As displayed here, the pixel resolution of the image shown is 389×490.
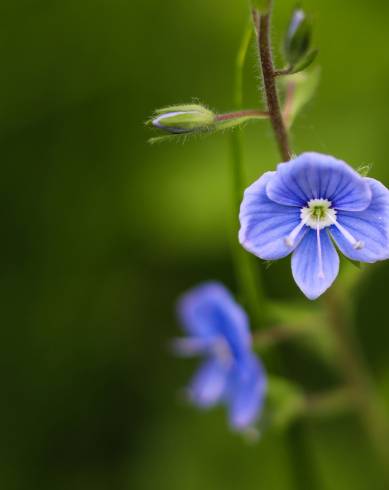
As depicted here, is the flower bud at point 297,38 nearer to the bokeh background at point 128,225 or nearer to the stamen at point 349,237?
the stamen at point 349,237

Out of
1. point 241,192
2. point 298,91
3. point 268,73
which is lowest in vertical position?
point 241,192

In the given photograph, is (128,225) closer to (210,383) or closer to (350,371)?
(210,383)

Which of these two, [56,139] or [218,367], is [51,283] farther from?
[218,367]

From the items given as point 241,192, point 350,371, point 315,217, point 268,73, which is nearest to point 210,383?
point 350,371

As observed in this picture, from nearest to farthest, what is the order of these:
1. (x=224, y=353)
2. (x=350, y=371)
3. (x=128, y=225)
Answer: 1. (x=350, y=371)
2. (x=224, y=353)
3. (x=128, y=225)

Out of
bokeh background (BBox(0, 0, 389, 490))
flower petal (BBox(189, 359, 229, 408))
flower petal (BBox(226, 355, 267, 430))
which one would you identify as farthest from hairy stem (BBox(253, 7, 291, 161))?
bokeh background (BBox(0, 0, 389, 490))
